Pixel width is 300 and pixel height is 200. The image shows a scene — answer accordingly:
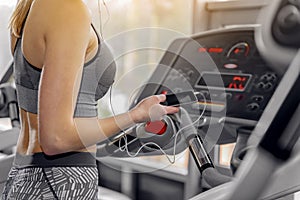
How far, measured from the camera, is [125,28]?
323 cm

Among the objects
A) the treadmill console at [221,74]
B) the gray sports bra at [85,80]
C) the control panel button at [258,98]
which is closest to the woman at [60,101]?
the gray sports bra at [85,80]

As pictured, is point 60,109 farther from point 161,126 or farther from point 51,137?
point 161,126

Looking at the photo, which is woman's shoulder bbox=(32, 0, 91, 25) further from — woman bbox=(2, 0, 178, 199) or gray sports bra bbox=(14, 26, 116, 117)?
gray sports bra bbox=(14, 26, 116, 117)

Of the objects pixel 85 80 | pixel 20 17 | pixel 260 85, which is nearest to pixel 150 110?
pixel 85 80

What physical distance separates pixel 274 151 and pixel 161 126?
729 millimetres

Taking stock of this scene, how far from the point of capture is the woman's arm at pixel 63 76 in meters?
1.24

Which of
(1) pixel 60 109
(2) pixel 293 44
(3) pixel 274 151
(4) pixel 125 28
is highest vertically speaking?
(2) pixel 293 44

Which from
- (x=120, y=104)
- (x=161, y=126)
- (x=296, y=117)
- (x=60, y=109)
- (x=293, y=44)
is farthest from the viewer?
(x=120, y=104)

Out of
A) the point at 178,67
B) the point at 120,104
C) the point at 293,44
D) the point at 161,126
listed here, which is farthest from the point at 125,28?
the point at 293,44

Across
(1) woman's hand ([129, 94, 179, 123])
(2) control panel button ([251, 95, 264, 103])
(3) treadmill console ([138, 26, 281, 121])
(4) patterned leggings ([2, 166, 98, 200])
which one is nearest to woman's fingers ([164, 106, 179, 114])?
(1) woman's hand ([129, 94, 179, 123])

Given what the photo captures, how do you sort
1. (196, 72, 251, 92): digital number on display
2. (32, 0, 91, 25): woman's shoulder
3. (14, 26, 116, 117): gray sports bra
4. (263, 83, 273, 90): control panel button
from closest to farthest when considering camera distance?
(32, 0, 91, 25): woman's shoulder, (14, 26, 116, 117): gray sports bra, (263, 83, 273, 90): control panel button, (196, 72, 251, 92): digital number on display

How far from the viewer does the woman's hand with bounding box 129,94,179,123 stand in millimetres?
1287

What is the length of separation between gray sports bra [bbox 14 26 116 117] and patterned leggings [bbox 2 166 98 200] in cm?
18

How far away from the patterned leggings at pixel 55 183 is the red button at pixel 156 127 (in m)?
0.21
